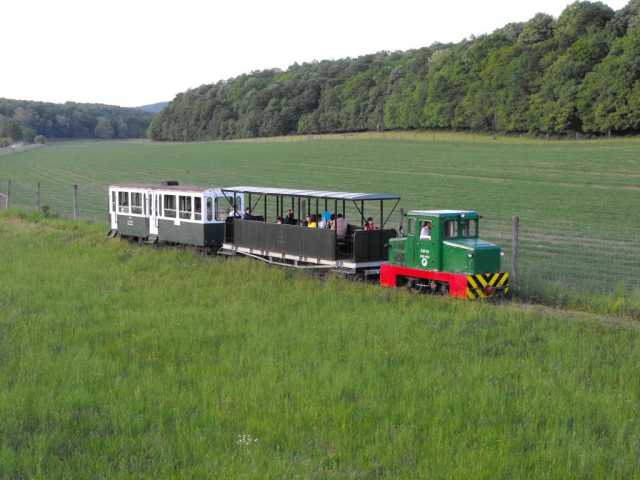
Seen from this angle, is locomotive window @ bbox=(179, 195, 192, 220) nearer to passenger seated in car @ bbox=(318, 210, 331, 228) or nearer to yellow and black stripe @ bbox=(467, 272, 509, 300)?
passenger seated in car @ bbox=(318, 210, 331, 228)

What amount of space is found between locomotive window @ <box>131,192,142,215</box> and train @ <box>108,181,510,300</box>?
4 centimetres

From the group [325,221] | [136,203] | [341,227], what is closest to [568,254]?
[341,227]

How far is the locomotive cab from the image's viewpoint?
55.4 feet

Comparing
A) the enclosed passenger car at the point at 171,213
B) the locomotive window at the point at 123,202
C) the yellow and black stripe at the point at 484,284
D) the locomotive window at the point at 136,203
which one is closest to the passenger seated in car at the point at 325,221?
the enclosed passenger car at the point at 171,213

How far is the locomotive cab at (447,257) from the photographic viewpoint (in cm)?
1688

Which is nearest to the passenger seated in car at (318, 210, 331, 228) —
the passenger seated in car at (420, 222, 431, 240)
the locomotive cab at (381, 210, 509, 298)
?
the locomotive cab at (381, 210, 509, 298)

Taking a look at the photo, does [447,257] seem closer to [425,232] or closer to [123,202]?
[425,232]

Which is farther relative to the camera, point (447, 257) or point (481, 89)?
point (481, 89)

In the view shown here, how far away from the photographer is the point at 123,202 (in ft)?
95.7

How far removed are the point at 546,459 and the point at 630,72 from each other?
6563cm

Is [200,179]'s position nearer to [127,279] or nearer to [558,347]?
[127,279]

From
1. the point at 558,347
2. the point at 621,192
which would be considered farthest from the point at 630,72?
the point at 558,347

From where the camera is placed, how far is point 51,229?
30.3 m

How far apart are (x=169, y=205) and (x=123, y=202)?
334cm
